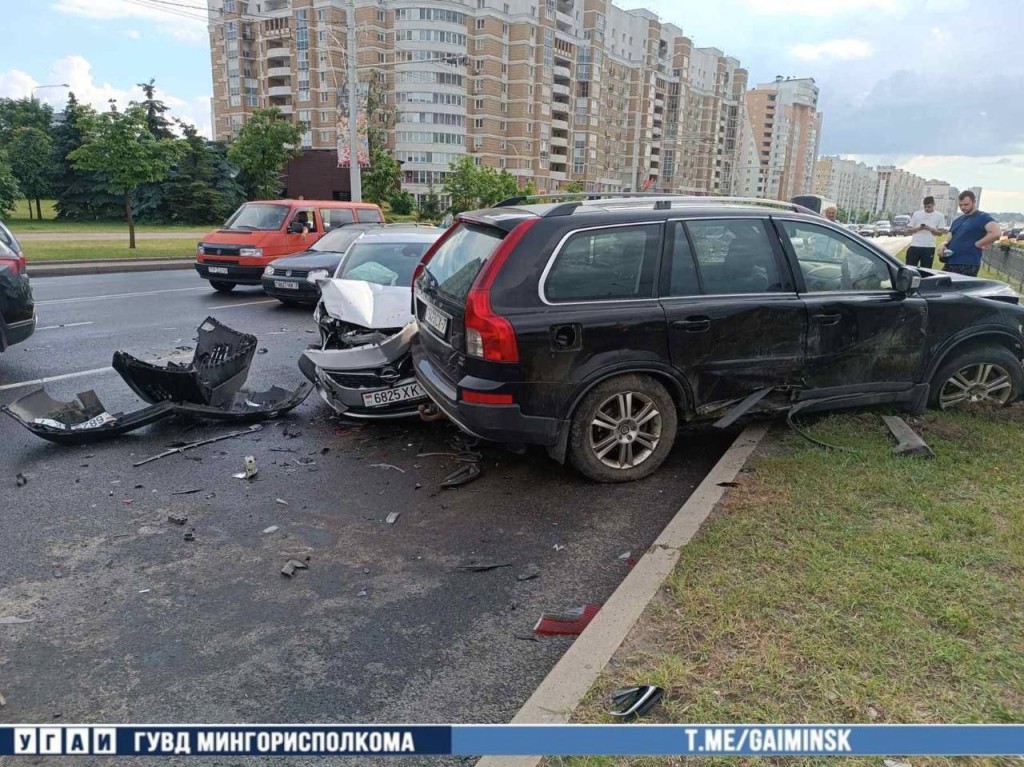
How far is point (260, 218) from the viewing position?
1576 cm

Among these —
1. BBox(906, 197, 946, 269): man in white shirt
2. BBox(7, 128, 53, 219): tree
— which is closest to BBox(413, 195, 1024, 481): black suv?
BBox(906, 197, 946, 269): man in white shirt

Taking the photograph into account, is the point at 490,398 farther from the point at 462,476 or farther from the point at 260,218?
the point at 260,218

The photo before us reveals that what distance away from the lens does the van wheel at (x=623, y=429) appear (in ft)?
15.8

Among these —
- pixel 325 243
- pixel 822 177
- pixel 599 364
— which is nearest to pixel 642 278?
pixel 599 364

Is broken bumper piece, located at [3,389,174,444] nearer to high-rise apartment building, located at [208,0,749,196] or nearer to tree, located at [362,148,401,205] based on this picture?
tree, located at [362,148,401,205]

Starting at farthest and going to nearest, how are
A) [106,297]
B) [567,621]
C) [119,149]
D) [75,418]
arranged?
[119,149], [106,297], [75,418], [567,621]

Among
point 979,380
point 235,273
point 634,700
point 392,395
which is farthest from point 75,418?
Answer: point 235,273

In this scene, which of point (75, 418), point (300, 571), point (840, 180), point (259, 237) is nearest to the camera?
point (300, 571)

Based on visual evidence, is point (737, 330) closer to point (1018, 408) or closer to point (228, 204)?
point (1018, 408)

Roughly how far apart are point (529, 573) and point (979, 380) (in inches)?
175

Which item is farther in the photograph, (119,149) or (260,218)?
(119,149)

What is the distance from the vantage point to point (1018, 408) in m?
6.18

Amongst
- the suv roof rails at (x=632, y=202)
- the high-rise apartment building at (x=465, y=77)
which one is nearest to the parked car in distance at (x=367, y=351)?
the suv roof rails at (x=632, y=202)

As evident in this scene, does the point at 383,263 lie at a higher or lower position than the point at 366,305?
higher
